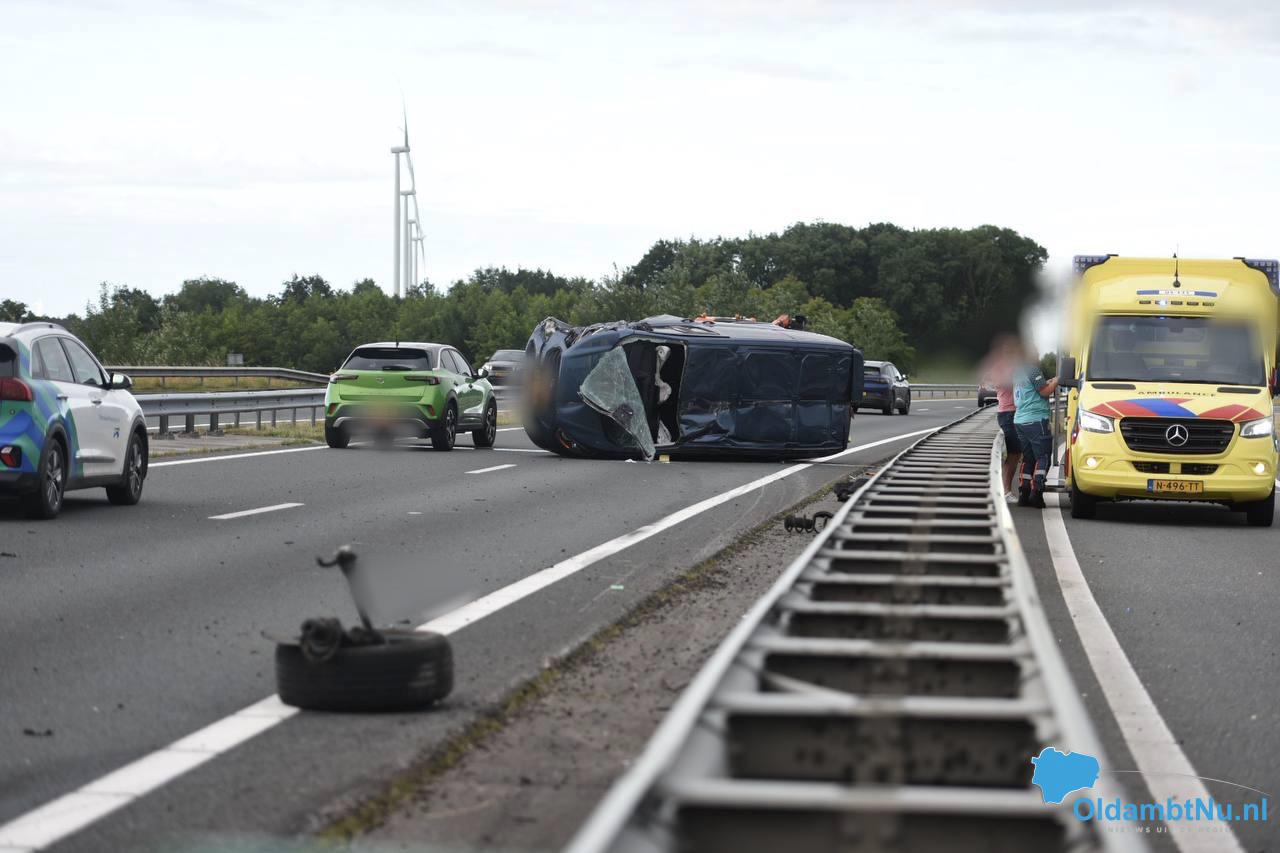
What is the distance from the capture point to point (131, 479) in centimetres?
1677

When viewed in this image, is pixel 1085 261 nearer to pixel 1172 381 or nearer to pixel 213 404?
pixel 1172 381

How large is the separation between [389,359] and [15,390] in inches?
512

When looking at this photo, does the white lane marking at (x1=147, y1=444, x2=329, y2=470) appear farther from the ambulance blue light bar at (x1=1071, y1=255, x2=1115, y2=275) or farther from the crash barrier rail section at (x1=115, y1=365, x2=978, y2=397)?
the crash barrier rail section at (x1=115, y1=365, x2=978, y2=397)

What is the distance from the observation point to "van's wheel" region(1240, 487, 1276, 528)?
56.5 ft

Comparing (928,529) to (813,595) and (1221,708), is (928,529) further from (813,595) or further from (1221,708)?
(813,595)

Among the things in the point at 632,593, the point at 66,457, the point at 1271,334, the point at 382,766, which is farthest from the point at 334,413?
the point at 382,766

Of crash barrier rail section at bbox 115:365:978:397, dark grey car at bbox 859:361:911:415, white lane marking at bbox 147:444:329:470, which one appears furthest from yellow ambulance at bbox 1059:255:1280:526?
dark grey car at bbox 859:361:911:415

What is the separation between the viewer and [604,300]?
9419cm

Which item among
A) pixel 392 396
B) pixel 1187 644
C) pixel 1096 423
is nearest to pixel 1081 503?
pixel 1096 423

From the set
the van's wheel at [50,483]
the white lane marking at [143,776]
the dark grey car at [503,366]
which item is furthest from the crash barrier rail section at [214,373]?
the white lane marking at [143,776]

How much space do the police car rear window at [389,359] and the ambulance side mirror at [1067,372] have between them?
11.9 m

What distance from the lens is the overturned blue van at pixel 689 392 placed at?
83.7 feet

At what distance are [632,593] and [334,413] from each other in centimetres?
1683

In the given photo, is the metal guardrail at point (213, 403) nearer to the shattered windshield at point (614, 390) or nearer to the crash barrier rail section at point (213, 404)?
the crash barrier rail section at point (213, 404)
